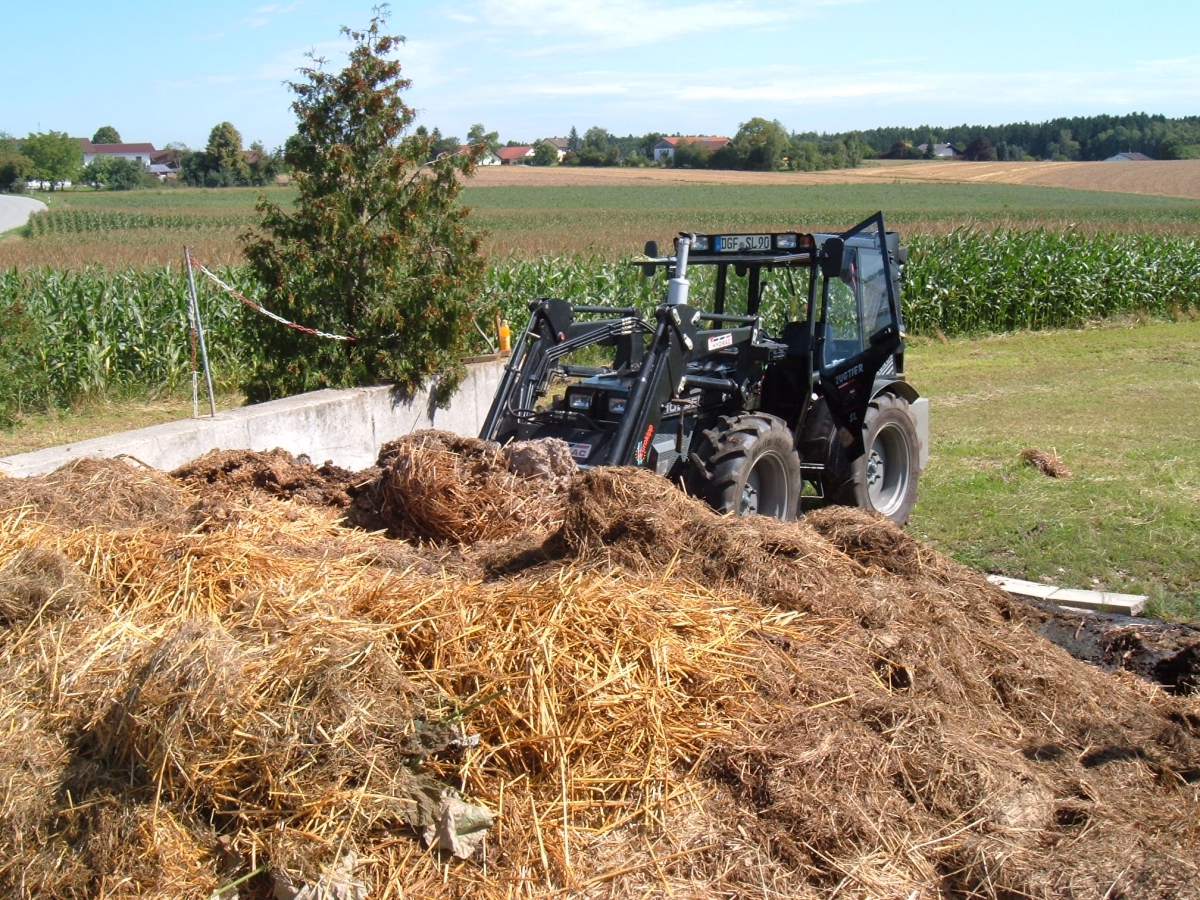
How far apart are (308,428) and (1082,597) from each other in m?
5.64

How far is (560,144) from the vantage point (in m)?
115

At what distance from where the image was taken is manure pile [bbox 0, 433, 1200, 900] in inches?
136

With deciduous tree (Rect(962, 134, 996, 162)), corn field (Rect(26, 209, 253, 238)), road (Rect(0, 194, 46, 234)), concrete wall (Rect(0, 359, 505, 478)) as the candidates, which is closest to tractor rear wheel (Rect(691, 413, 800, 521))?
concrete wall (Rect(0, 359, 505, 478))

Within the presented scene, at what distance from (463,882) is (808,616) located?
2.07 m

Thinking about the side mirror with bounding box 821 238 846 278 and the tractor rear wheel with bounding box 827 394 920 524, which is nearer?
the side mirror with bounding box 821 238 846 278

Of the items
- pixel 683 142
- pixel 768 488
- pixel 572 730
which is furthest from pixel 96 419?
pixel 683 142

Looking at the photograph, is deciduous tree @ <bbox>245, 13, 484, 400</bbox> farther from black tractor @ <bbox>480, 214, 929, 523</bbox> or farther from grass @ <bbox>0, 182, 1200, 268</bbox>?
grass @ <bbox>0, 182, 1200, 268</bbox>

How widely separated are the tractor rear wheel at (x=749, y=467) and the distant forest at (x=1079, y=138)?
9978cm

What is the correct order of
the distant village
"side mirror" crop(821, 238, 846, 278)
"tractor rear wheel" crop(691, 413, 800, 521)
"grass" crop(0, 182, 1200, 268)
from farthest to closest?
the distant village, "grass" crop(0, 182, 1200, 268), "side mirror" crop(821, 238, 846, 278), "tractor rear wheel" crop(691, 413, 800, 521)

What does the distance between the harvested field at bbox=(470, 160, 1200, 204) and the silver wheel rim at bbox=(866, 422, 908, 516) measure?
6225 centimetres

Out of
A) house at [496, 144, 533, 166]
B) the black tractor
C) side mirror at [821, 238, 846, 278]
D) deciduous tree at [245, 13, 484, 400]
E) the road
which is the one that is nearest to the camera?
the black tractor

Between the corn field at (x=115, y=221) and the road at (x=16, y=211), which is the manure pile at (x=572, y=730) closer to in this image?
the corn field at (x=115, y=221)

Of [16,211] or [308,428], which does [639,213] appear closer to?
[16,211]

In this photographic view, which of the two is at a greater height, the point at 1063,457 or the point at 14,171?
the point at 14,171
